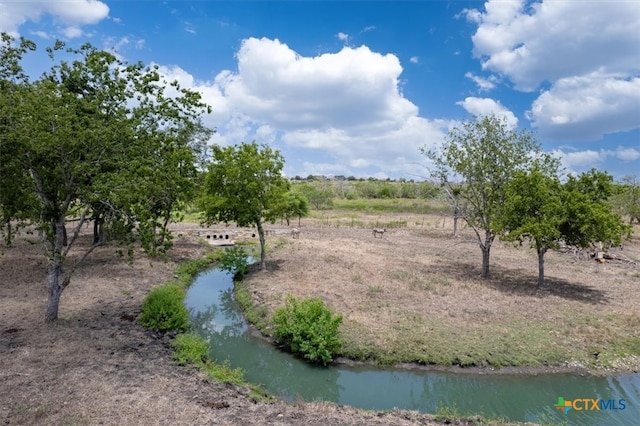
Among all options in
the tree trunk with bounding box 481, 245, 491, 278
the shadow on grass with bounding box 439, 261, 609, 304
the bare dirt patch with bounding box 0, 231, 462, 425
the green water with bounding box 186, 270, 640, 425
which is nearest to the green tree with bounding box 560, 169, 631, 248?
the shadow on grass with bounding box 439, 261, 609, 304

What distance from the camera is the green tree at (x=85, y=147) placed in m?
12.7

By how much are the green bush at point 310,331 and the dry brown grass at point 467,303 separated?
3.11 feet

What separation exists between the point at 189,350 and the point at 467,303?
13023mm

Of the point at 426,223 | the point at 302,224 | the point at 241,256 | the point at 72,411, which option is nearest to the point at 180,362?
the point at 72,411

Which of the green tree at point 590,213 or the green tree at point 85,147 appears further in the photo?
the green tree at point 590,213

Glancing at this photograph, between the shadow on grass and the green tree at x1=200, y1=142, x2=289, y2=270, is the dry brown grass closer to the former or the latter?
the shadow on grass

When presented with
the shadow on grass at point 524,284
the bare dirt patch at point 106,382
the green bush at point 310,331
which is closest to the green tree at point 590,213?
the shadow on grass at point 524,284

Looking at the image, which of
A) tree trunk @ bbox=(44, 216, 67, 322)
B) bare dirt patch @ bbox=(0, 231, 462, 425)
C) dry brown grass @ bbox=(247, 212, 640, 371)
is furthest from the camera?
dry brown grass @ bbox=(247, 212, 640, 371)

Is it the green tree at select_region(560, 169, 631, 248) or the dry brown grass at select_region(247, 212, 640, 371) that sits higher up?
the green tree at select_region(560, 169, 631, 248)

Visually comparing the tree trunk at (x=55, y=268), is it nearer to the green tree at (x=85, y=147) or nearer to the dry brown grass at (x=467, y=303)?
the green tree at (x=85, y=147)

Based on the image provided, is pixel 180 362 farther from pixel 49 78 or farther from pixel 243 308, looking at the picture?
pixel 49 78

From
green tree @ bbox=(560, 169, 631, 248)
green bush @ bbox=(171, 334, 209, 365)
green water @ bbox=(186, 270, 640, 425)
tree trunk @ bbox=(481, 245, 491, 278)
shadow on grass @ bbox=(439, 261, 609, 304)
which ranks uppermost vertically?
green tree @ bbox=(560, 169, 631, 248)

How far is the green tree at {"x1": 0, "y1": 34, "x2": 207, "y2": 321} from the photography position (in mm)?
12734

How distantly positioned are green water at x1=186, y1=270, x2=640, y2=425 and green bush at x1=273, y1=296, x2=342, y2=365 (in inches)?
18.8
